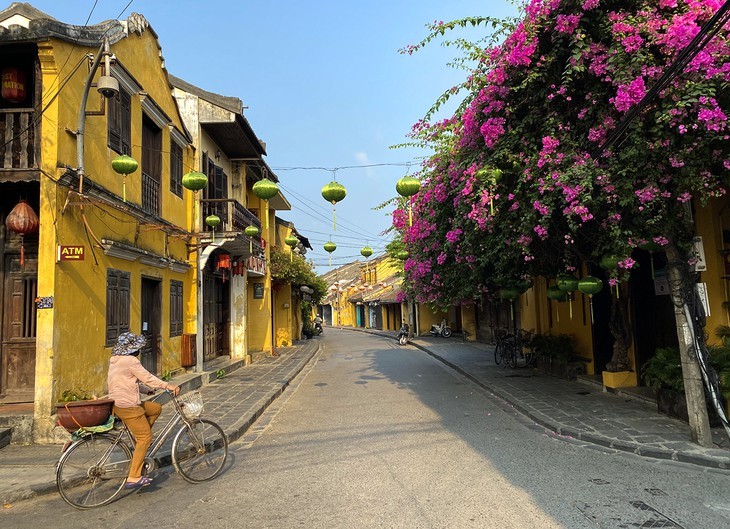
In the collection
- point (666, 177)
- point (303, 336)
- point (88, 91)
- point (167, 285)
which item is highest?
point (88, 91)

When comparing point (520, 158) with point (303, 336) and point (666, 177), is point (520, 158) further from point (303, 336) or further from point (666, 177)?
point (303, 336)

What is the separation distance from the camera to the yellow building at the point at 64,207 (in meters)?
7.23

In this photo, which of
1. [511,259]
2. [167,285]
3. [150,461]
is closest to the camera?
[150,461]

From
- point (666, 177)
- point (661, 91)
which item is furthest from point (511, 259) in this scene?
point (661, 91)

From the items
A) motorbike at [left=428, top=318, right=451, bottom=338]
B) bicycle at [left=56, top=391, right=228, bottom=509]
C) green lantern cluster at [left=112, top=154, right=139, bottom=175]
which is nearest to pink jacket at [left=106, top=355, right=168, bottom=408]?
bicycle at [left=56, top=391, right=228, bottom=509]

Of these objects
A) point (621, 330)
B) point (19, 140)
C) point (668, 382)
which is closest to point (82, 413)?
point (19, 140)

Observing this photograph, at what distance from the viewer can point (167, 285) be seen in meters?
11.8

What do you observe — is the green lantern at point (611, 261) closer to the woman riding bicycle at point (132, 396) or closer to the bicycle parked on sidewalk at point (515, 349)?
the woman riding bicycle at point (132, 396)

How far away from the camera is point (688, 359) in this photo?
265 inches

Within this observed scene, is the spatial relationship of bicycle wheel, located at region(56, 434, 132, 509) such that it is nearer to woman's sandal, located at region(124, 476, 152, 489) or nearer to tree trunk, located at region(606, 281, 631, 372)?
woman's sandal, located at region(124, 476, 152, 489)

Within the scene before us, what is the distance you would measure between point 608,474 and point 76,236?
803 cm

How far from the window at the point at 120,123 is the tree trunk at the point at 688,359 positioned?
931 cm

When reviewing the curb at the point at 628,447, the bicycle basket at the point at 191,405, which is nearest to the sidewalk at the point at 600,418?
the curb at the point at 628,447

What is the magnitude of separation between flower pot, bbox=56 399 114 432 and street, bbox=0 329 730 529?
2.79 feet
